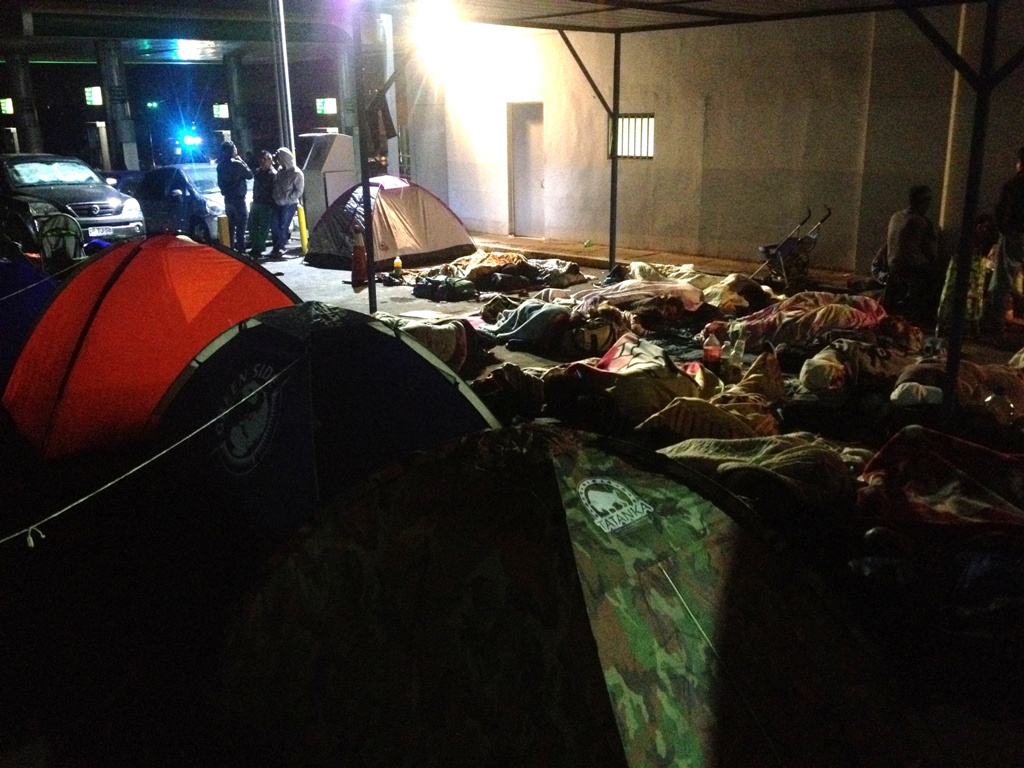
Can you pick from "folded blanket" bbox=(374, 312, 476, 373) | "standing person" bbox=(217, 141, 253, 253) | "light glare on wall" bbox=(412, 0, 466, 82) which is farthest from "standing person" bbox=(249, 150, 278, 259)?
"folded blanket" bbox=(374, 312, 476, 373)

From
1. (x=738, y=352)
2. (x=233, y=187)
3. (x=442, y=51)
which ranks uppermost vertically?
(x=442, y=51)

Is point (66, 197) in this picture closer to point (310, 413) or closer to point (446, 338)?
point (446, 338)

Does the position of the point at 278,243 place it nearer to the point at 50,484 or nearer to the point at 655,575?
the point at 50,484

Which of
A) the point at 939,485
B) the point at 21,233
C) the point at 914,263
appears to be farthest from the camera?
the point at 21,233

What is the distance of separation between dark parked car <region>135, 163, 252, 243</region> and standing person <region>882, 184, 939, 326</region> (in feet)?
41.7

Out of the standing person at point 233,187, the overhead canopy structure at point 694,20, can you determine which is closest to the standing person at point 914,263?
the overhead canopy structure at point 694,20

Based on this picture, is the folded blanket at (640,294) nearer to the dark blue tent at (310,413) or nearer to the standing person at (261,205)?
the dark blue tent at (310,413)

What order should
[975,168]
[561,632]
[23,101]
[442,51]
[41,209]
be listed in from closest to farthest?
[561,632] < [975,168] < [41,209] < [442,51] < [23,101]

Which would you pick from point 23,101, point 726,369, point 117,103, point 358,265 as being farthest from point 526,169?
point 23,101

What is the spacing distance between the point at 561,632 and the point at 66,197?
1564 cm

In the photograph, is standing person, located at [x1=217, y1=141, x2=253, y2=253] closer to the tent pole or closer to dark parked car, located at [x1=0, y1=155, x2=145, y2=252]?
dark parked car, located at [x1=0, y1=155, x2=145, y2=252]

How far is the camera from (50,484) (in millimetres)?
5840

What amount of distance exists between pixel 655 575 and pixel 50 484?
15.6ft

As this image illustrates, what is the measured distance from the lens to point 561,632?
2.56 m
